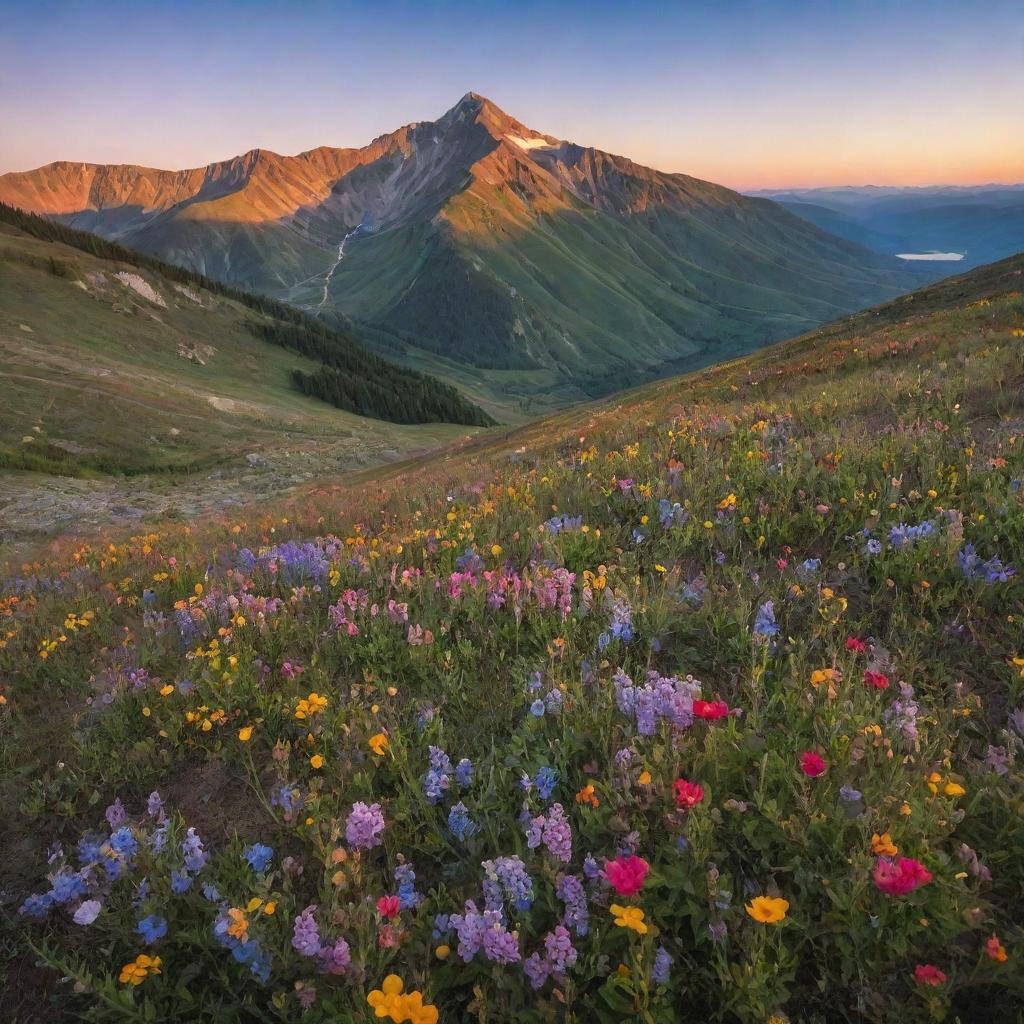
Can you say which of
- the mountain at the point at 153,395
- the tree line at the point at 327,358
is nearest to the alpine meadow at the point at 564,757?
the mountain at the point at 153,395

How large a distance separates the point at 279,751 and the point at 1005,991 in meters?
3.47

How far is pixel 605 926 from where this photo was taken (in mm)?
2557

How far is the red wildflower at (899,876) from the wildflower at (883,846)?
0.04m

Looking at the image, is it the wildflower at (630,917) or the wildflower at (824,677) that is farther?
the wildflower at (824,677)

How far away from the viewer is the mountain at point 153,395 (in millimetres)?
48484

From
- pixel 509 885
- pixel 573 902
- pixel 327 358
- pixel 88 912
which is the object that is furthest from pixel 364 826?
pixel 327 358

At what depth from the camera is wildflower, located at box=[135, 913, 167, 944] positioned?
2.73m

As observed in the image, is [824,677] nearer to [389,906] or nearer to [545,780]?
[545,780]

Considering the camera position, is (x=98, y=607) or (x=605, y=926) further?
(x=98, y=607)

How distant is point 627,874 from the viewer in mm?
2322

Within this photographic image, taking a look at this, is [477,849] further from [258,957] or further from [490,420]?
[490,420]

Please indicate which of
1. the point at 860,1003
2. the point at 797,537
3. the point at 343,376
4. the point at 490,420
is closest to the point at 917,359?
the point at 797,537

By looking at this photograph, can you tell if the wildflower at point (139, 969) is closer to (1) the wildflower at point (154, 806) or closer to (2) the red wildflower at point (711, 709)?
(1) the wildflower at point (154, 806)

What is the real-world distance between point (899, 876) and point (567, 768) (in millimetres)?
1683
